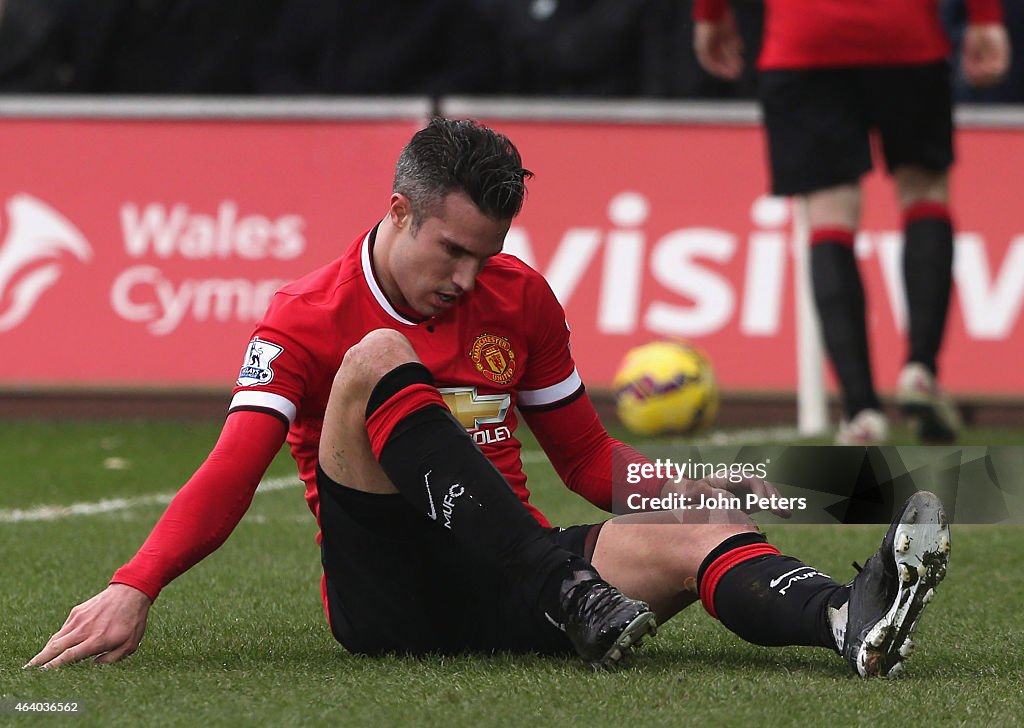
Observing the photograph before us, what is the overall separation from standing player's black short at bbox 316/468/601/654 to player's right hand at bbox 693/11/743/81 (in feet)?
12.6

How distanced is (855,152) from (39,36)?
463 cm

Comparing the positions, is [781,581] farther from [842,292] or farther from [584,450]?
[842,292]

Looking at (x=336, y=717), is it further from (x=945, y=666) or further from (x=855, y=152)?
(x=855, y=152)

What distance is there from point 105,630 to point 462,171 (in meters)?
1.00

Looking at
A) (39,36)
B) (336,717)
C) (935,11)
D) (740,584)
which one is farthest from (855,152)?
(39,36)

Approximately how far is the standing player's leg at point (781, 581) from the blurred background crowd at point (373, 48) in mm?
5730

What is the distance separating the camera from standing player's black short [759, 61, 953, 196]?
632cm

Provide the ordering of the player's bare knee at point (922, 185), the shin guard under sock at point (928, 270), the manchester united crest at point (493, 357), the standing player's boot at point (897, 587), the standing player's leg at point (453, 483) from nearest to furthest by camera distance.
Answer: the standing player's boot at point (897, 587)
the standing player's leg at point (453, 483)
the manchester united crest at point (493, 357)
the shin guard under sock at point (928, 270)
the player's bare knee at point (922, 185)

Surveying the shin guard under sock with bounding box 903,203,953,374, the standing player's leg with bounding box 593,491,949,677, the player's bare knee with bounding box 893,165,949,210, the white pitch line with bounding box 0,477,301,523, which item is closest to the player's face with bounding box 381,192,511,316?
the standing player's leg with bounding box 593,491,949,677

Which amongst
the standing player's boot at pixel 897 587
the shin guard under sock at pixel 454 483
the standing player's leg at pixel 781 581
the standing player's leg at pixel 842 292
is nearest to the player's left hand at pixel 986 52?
the standing player's leg at pixel 842 292

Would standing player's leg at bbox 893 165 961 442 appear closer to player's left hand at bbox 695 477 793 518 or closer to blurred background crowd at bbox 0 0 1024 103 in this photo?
blurred background crowd at bbox 0 0 1024 103

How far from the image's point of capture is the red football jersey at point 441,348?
328 cm

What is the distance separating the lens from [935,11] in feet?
21.3

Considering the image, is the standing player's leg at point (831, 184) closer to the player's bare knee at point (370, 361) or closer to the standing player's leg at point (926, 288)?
the standing player's leg at point (926, 288)
